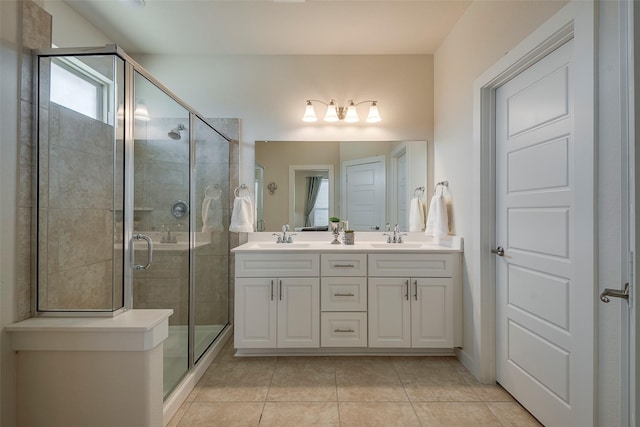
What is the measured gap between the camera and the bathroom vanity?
2.40 metres

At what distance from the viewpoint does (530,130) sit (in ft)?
5.65

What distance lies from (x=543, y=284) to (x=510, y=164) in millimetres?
714

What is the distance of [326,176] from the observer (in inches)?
117

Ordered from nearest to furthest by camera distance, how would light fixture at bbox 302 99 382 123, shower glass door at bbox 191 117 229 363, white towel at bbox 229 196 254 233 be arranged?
shower glass door at bbox 191 117 229 363
white towel at bbox 229 196 254 233
light fixture at bbox 302 99 382 123

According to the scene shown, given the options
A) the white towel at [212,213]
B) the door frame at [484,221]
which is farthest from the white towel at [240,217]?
the door frame at [484,221]

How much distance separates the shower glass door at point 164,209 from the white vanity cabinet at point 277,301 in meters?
0.42

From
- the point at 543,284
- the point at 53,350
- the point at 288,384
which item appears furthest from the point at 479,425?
the point at 53,350

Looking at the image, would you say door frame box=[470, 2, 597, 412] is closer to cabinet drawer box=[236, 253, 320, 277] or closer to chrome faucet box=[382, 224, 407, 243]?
chrome faucet box=[382, 224, 407, 243]

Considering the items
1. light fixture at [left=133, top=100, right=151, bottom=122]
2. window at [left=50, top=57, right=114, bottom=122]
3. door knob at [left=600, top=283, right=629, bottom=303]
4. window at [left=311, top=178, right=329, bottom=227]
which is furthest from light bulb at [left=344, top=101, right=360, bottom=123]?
door knob at [left=600, top=283, right=629, bottom=303]

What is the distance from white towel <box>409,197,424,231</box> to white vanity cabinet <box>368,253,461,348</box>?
52cm

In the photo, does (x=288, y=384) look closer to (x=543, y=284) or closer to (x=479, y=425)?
(x=479, y=425)

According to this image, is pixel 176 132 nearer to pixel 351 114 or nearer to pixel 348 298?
pixel 351 114

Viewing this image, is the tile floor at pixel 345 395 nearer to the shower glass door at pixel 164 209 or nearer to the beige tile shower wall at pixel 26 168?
the shower glass door at pixel 164 209

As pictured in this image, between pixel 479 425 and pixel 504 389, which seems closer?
pixel 479 425
